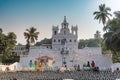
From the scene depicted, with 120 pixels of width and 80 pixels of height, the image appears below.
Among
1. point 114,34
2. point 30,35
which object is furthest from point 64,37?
point 114,34

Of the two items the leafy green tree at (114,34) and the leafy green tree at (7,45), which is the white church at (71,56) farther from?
the leafy green tree at (7,45)

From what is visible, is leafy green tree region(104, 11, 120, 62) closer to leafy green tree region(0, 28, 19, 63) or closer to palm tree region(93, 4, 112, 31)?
palm tree region(93, 4, 112, 31)

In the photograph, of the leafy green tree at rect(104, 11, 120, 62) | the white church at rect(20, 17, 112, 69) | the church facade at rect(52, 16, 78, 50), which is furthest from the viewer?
the church facade at rect(52, 16, 78, 50)

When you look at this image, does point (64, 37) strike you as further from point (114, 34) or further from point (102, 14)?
point (114, 34)

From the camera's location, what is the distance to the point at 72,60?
52219 mm

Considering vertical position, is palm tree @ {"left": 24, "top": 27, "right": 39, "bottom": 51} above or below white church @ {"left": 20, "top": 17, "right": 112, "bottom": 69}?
above

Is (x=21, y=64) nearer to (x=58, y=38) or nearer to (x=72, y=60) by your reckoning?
(x=72, y=60)

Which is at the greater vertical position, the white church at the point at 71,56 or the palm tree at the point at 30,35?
the palm tree at the point at 30,35

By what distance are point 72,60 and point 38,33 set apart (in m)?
22.8

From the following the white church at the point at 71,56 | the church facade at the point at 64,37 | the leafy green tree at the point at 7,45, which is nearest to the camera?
the white church at the point at 71,56

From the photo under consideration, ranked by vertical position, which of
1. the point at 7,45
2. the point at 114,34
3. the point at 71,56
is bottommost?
the point at 71,56

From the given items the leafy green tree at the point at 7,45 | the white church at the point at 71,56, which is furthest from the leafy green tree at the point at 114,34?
the leafy green tree at the point at 7,45

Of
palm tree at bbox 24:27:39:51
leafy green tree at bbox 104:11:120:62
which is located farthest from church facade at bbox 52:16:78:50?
leafy green tree at bbox 104:11:120:62

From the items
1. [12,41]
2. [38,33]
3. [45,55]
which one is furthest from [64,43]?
[45,55]
